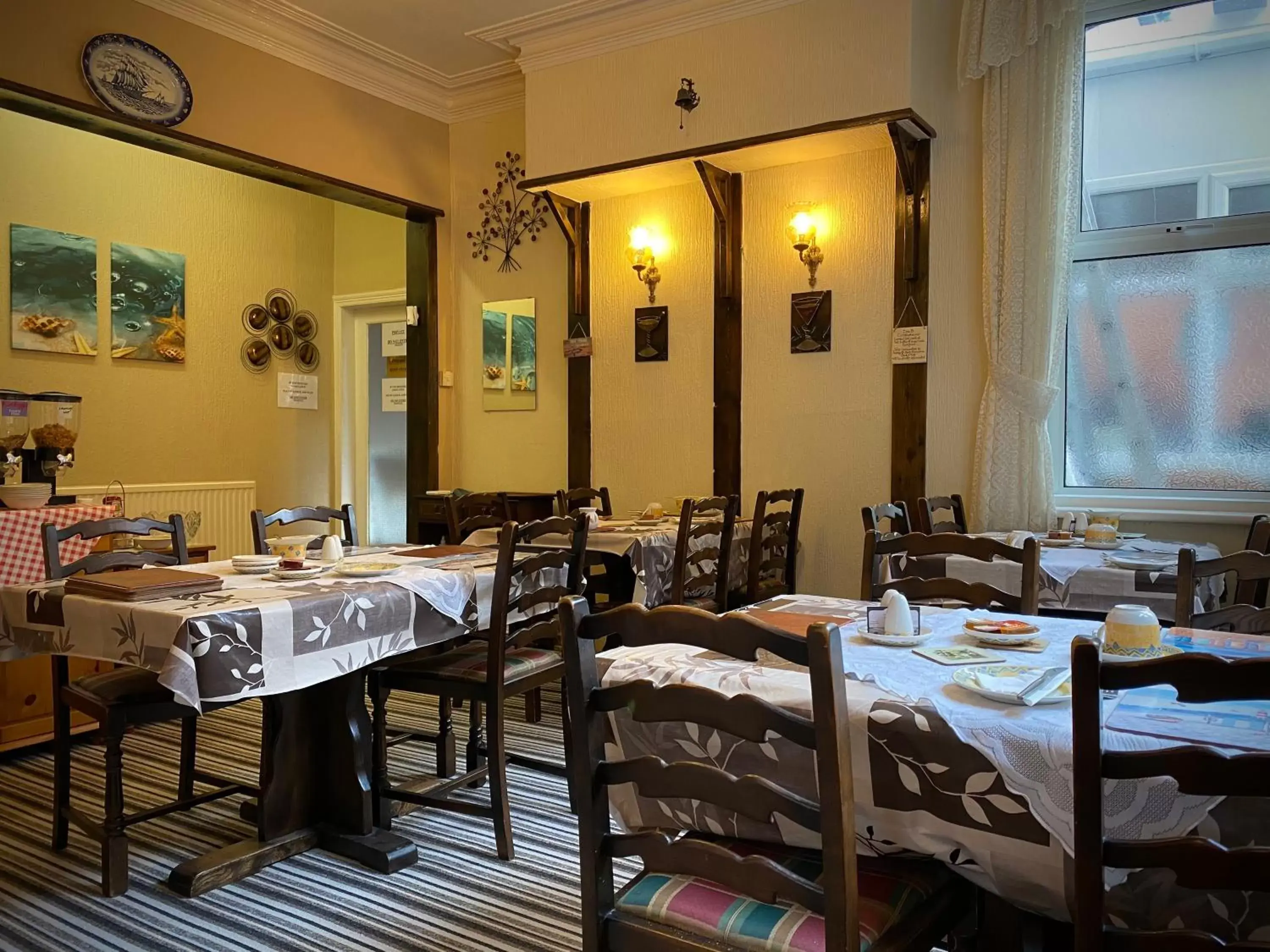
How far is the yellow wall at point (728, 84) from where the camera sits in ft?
14.0

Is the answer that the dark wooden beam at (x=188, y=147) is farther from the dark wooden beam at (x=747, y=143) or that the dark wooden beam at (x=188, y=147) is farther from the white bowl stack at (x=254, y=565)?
the white bowl stack at (x=254, y=565)

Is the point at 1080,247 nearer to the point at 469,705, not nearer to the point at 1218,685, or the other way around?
the point at 469,705

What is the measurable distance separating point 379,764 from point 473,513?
2.60 metres

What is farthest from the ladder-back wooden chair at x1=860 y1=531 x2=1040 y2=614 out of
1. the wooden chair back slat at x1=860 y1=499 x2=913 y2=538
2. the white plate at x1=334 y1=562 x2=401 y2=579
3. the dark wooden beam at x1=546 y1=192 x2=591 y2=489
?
the dark wooden beam at x1=546 y1=192 x2=591 y2=489

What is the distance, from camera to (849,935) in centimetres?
122

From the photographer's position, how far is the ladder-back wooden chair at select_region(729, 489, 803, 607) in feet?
13.8

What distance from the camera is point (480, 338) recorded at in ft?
20.3

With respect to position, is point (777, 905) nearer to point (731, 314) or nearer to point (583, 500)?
point (731, 314)

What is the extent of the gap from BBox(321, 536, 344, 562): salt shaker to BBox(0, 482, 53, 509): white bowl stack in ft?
4.79

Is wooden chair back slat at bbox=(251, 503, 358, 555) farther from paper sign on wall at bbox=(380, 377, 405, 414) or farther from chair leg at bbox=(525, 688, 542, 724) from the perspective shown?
paper sign on wall at bbox=(380, 377, 405, 414)

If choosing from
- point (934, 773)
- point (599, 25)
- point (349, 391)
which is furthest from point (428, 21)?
point (934, 773)

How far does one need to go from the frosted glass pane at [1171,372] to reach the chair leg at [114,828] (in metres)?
3.98

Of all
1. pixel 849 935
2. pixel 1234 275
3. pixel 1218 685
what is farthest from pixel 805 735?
pixel 1234 275

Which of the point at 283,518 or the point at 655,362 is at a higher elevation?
the point at 655,362
